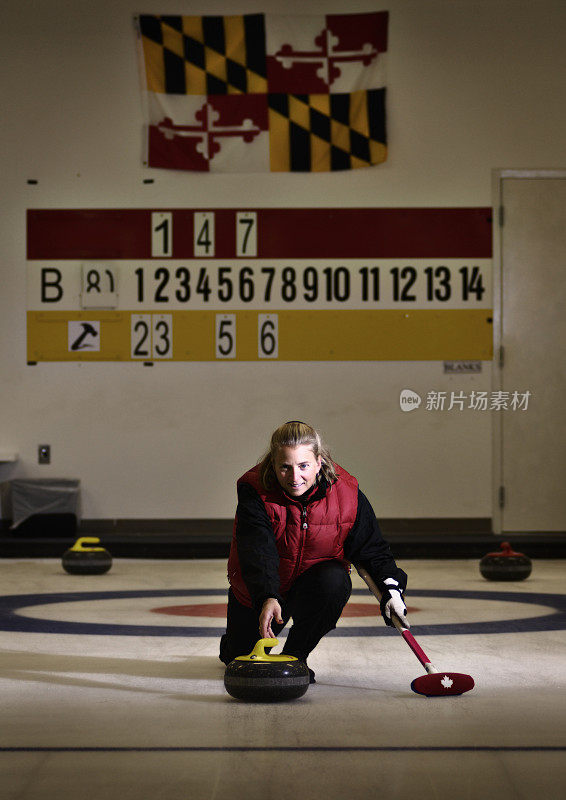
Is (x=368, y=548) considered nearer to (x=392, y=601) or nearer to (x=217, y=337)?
(x=392, y=601)

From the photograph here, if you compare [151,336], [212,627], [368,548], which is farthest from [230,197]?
[368,548]

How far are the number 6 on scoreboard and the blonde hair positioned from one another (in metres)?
4.52

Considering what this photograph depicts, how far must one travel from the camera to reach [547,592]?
16.0 ft

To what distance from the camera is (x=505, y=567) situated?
17.1 feet

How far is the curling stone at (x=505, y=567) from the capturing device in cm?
523

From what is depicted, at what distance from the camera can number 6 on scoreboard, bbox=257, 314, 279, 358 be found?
733 cm

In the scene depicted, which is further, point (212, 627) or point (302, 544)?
point (212, 627)

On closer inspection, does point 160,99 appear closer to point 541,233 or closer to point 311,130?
point 311,130

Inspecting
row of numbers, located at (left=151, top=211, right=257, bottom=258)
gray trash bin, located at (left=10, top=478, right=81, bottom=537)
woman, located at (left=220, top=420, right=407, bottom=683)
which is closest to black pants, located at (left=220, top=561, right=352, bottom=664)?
woman, located at (left=220, top=420, right=407, bottom=683)

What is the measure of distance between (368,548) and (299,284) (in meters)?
4.62

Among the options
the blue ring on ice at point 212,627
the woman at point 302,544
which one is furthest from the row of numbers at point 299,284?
the woman at point 302,544

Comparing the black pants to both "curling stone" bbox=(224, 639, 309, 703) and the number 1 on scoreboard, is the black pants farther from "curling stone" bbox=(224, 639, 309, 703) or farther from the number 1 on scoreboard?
the number 1 on scoreboard

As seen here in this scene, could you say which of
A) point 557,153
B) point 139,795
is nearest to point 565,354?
point 557,153

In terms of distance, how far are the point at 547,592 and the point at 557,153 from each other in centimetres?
353
